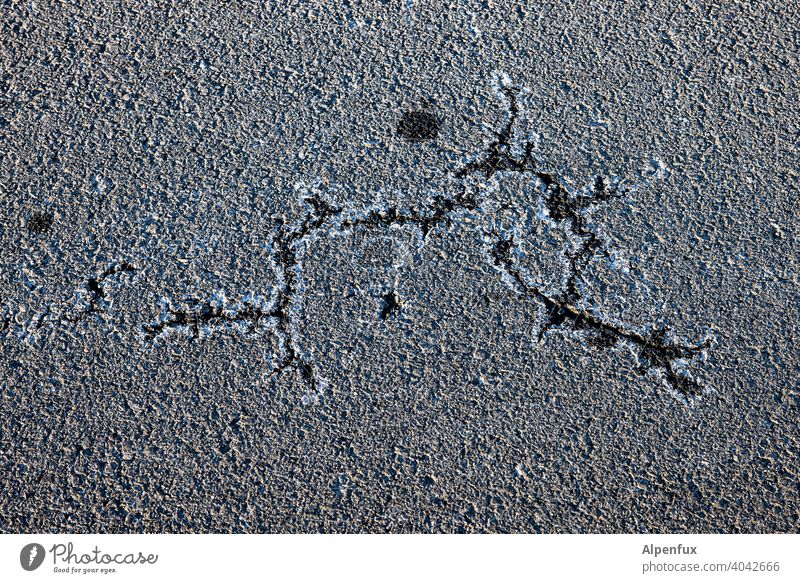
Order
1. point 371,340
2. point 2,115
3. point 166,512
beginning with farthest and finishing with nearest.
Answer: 1. point 2,115
2. point 371,340
3. point 166,512

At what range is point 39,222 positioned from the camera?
7.76 ft

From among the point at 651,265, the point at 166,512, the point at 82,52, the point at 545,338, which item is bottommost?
the point at 166,512

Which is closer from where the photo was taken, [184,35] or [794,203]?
[794,203]

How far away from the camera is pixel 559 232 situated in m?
2.36

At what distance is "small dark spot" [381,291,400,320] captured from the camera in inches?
89.7

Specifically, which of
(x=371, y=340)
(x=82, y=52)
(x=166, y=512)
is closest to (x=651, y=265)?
(x=371, y=340)

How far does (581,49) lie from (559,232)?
0.70m

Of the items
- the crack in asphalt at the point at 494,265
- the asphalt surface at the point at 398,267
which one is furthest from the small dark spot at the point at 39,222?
the crack in asphalt at the point at 494,265

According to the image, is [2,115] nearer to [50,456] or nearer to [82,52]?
[82,52]
